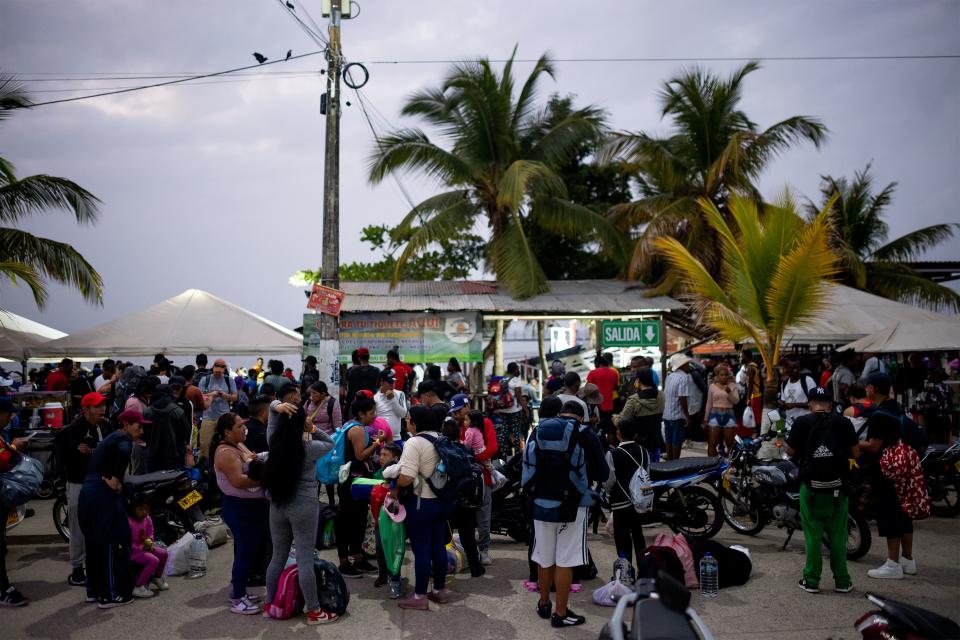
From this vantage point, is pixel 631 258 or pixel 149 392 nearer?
pixel 149 392

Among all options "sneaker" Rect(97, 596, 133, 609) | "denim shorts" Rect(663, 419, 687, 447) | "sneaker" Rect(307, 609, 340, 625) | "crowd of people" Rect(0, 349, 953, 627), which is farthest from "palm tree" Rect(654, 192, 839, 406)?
"sneaker" Rect(97, 596, 133, 609)

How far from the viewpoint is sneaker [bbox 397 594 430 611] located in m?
6.25

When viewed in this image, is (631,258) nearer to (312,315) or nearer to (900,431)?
(312,315)

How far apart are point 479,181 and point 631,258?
4516 mm

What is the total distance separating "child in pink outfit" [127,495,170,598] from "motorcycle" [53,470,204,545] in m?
0.51

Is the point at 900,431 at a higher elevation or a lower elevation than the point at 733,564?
higher

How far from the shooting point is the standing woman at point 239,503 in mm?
6062

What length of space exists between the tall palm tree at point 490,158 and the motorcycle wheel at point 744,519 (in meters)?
10.3

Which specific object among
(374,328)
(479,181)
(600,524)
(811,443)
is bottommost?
(600,524)

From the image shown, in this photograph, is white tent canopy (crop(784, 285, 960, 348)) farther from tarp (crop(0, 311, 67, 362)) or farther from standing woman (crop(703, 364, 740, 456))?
tarp (crop(0, 311, 67, 362))

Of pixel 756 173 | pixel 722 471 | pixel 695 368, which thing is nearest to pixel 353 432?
pixel 722 471

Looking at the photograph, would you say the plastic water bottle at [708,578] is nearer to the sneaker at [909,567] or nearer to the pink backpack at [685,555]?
A: the pink backpack at [685,555]

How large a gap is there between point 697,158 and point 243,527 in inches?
687

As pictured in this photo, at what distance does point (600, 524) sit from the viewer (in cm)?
938
